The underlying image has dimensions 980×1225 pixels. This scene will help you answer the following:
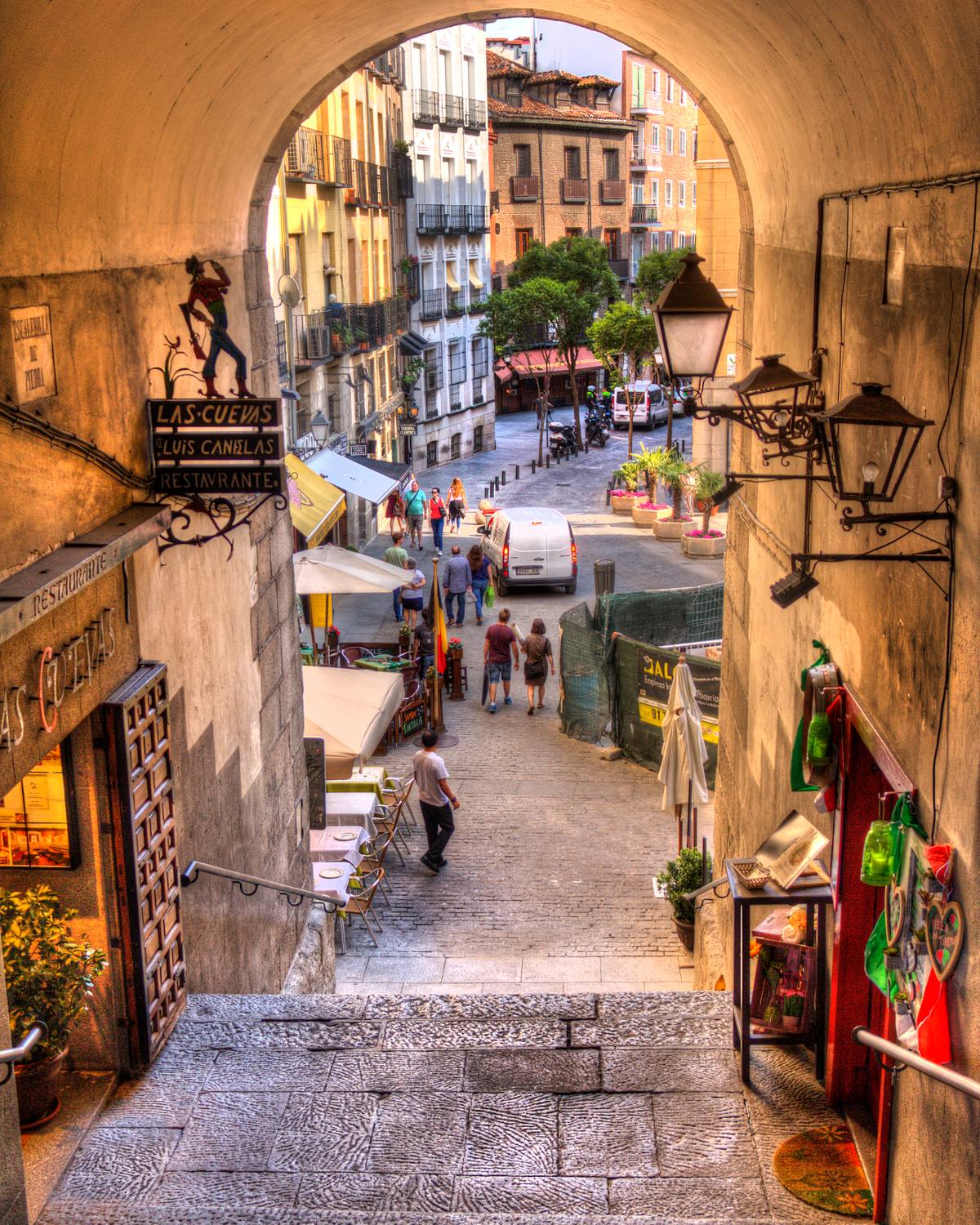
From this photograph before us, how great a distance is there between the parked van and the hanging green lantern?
46.2 meters

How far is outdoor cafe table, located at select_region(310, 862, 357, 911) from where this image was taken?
468 inches

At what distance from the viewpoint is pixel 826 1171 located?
20.2 feet

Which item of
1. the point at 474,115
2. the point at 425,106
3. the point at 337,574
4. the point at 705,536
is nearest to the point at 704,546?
the point at 705,536

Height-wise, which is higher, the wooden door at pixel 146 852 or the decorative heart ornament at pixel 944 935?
the decorative heart ornament at pixel 944 935

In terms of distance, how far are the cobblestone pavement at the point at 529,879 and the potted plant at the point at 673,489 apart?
381 inches

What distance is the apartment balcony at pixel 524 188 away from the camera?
197 feet

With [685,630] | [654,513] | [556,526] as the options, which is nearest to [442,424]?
[654,513]

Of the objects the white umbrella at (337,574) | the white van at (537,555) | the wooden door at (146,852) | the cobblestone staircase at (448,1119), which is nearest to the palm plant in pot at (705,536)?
the white van at (537,555)

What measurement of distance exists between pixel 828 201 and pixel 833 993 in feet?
12.2

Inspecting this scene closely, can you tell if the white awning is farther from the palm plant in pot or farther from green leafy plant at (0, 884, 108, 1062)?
green leafy plant at (0, 884, 108, 1062)

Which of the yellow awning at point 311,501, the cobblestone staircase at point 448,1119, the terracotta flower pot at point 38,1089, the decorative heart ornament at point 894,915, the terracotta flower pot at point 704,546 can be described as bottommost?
the terracotta flower pot at point 704,546

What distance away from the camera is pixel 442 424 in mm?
45375

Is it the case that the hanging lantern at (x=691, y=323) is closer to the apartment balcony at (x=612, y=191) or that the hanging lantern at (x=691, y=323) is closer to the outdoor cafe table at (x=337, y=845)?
the outdoor cafe table at (x=337, y=845)

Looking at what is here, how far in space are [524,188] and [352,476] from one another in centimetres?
3902
